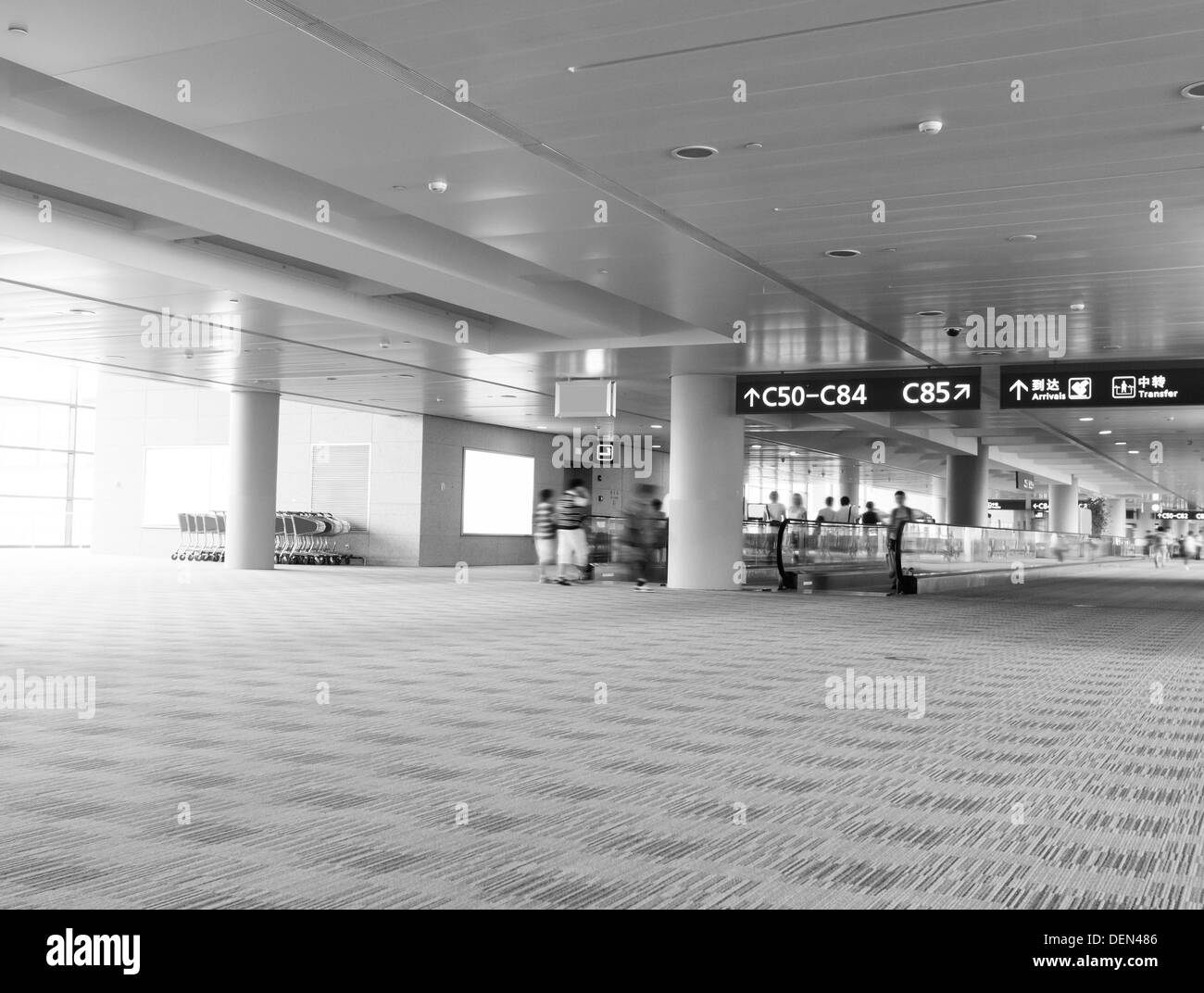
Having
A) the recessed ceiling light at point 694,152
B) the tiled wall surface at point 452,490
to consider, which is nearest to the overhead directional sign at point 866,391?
the recessed ceiling light at point 694,152

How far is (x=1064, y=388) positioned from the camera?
663 inches

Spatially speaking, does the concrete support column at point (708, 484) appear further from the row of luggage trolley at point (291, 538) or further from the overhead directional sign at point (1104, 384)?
the row of luggage trolley at point (291, 538)

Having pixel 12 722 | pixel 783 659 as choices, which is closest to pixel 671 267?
pixel 783 659

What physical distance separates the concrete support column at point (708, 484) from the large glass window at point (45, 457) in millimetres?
22204

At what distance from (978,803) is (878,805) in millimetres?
448

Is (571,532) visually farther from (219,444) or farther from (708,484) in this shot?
(219,444)

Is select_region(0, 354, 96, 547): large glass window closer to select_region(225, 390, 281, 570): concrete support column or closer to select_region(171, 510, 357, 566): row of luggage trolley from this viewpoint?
select_region(171, 510, 357, 566): row of luggage trolley

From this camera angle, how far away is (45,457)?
37250 mm

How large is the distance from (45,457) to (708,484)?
1012 inches

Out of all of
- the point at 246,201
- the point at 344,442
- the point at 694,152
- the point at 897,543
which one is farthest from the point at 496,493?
the point at 694,152

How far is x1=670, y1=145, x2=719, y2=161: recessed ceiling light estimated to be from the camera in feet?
29.3

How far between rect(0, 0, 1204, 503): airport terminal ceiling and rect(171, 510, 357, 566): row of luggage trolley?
12942mm

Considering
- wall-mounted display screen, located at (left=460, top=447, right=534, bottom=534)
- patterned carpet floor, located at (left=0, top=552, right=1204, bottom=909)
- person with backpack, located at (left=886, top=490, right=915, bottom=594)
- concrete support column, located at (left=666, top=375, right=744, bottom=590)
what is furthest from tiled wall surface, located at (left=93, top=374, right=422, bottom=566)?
patterned carpet floor, located at (left=0, top=552, right=1204, bottom=909)

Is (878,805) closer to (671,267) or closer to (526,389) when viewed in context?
(671,267)
